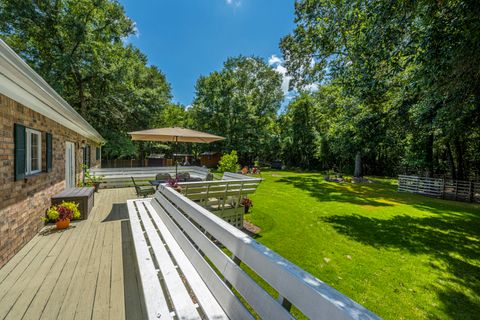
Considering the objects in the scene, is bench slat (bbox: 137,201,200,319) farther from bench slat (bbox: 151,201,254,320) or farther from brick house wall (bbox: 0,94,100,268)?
brick house wall (bbox: 0,94,100,268)

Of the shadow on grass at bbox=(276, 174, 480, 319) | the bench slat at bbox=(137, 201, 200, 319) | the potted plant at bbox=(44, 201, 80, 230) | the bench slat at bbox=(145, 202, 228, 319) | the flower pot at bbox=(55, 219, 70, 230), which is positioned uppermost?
the bench slat at bbox=(145, 202, 228, 319)

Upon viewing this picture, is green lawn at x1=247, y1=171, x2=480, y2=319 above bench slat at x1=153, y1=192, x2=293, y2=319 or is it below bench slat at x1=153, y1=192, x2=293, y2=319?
below

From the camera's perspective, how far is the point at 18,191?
12.1 ft

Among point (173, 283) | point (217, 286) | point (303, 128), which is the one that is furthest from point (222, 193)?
point (303, 128)

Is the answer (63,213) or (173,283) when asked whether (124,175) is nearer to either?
(63,213)

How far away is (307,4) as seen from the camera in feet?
26.1

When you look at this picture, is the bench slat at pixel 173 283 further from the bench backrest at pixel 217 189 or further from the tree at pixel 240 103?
the tree at pixel 240 103

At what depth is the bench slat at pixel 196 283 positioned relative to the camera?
156 centimetres

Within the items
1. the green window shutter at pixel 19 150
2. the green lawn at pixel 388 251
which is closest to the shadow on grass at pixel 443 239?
the green lawn at pixel 388 251

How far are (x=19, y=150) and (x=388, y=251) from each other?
25.1 feet

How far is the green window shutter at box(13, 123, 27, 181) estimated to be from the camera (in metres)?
3.61

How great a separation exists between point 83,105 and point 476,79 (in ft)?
66.6

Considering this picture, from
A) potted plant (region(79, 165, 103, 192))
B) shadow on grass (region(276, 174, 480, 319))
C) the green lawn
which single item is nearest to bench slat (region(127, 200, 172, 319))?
the green lawn

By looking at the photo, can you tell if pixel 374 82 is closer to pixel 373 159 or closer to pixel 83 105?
pixel 83 105
